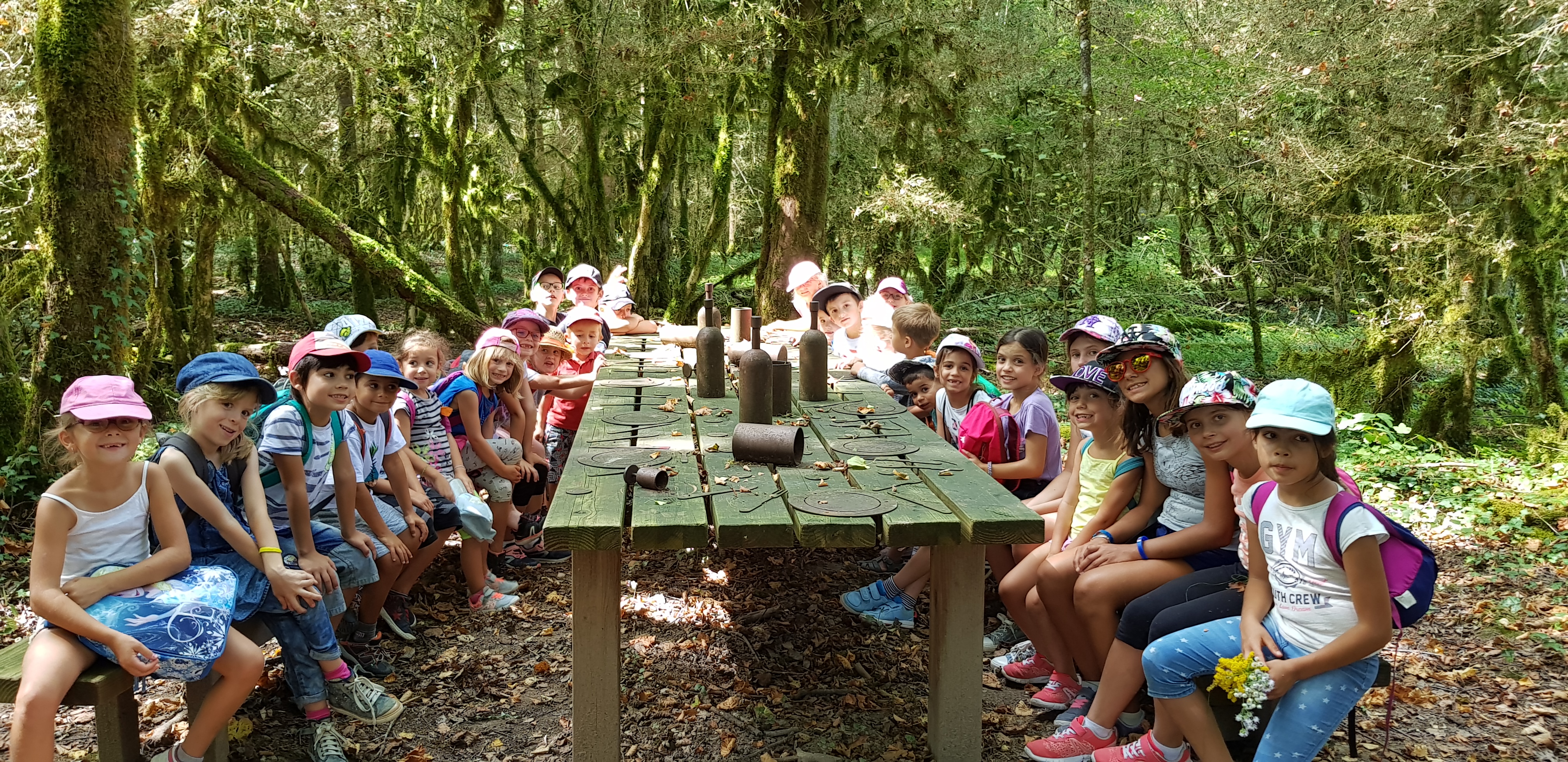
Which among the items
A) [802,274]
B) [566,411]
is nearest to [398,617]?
[566,411]

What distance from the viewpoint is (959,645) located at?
2873mm

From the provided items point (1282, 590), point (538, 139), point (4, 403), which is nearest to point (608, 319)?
point (4, 403)

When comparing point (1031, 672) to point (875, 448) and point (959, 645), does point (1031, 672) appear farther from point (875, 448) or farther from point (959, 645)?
point (875, 448)

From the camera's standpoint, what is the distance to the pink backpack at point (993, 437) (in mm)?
4023

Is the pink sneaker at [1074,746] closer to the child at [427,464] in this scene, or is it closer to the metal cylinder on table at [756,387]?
the metal cylinder on table at [756,387]

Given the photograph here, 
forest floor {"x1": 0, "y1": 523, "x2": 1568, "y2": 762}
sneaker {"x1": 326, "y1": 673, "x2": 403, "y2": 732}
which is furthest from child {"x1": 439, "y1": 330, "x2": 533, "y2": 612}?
sneaker {"x1": 326, "y1": 673, "x2": 403, "y2": 732}

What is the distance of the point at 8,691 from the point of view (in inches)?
95.2

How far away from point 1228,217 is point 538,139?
29.8 feet

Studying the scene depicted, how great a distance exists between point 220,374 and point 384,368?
0.65 m

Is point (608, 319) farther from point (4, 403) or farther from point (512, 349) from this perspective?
point (4, 403)

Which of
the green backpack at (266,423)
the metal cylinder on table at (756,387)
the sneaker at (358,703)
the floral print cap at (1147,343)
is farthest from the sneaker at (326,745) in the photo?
the floral print cap at (1147,343)

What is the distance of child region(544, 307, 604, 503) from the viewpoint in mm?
5453

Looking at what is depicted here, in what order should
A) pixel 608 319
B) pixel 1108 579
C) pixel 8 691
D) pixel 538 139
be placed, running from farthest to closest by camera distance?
1. pixel 538 139
2. pixel 608 319
3. pixel 1108 579
4. pixel 8 691

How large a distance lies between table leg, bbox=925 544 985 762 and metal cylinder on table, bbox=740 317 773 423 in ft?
3.32
